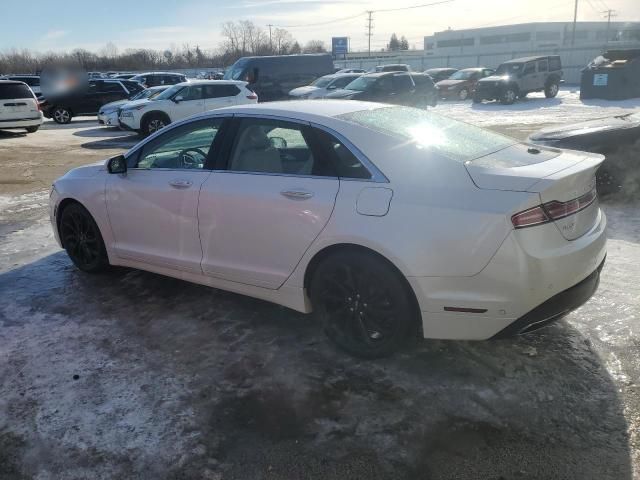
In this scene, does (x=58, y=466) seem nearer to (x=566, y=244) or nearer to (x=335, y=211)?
(x=335, y=211)

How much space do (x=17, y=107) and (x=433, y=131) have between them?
1657 cm

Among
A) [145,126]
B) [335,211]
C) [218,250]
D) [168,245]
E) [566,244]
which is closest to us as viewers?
[566,244]

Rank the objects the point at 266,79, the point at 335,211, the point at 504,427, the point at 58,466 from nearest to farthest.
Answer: the point at 58,466 < the point at 504,427 < the point at 335,211 < the point at 266,79

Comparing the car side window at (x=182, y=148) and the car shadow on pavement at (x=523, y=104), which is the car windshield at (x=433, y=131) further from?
the car shadow on pavement at (x=523, y=104)

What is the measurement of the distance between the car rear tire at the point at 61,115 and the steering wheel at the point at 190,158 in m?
19.7

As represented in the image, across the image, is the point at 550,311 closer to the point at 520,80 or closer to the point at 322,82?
the point at 322,82

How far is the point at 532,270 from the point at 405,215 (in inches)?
28.3

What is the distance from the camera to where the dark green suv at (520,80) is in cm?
2480

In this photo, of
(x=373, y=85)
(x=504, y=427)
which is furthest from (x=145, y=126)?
(x=504, y=427)

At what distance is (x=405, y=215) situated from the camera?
305 cm

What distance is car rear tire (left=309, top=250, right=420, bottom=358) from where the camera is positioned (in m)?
3.19

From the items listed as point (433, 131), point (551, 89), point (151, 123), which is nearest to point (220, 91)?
point (151, 123)

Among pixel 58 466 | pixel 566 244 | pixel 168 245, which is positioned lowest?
pixel 58 466

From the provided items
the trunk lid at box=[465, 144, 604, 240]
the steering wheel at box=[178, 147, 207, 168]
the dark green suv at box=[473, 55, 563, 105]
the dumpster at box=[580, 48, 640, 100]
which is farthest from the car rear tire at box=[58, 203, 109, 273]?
the dark green suv at box=[473, 55, 563, 105]
